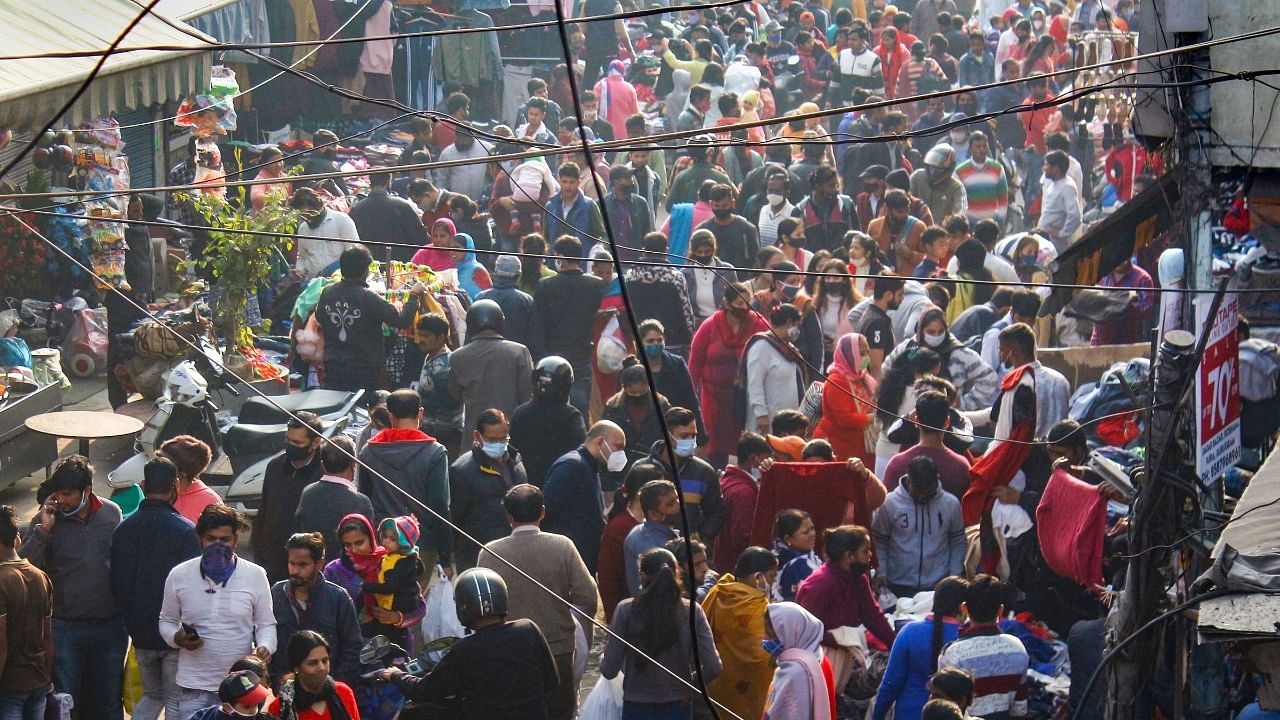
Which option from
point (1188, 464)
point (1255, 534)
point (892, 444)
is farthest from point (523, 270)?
point (1255, 534)

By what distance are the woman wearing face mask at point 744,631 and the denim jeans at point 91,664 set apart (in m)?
2.56

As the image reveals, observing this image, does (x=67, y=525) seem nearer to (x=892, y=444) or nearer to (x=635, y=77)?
(x=892, y=444)

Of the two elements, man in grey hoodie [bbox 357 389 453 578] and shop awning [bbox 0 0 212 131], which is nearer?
man in grey hoodie [bbox 357 389 453 578]

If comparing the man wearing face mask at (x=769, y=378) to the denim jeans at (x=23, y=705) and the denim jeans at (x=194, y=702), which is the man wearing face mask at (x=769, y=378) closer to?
the denim jeans at (x=194, y=702)

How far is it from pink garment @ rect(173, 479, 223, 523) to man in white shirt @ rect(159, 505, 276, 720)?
82 centimetres

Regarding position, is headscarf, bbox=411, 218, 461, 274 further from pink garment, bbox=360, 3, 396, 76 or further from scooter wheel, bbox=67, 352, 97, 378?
pink garment, bbox=360, 3, 396, 76

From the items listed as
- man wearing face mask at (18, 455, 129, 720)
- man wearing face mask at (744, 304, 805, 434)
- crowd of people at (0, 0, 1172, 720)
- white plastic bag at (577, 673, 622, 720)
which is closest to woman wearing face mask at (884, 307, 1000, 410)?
crowd of people at (0, 0, 1172, 720)

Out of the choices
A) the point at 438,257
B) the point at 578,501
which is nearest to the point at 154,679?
the point at 578,501

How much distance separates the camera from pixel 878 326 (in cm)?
1035

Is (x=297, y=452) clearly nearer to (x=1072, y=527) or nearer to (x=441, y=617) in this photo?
(x=441, y=617)

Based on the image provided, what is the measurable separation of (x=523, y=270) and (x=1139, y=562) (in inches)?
254

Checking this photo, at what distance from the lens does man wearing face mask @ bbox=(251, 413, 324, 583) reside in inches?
304

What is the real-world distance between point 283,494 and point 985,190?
8762 millimetres

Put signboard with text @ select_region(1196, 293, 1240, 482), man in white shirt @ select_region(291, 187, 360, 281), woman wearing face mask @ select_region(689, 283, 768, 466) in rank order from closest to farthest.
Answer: signboard with text @ select_region(1196, 293, 1240, 482) < woman wearing face mask @ select_region(689, 283, 768, 466) < man in white shirt @ select_region(291, 187, 360, 281)
